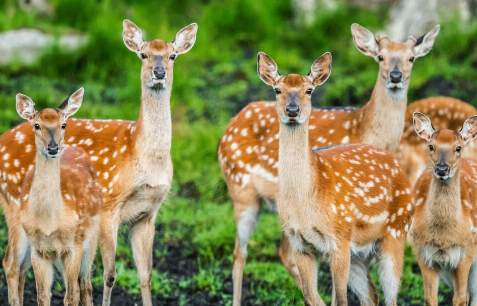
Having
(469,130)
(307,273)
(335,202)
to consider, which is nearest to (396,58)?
(469,130)

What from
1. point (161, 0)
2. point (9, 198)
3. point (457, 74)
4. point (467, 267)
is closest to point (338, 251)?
point (467, 267)

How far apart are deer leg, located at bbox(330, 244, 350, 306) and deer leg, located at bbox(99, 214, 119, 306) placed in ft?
6.41

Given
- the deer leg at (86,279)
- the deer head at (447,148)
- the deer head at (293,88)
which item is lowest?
the deer leg at (86,279)

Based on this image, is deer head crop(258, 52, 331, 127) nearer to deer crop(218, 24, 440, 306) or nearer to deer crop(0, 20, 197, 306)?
deer crop(0, 20, 197, 306)

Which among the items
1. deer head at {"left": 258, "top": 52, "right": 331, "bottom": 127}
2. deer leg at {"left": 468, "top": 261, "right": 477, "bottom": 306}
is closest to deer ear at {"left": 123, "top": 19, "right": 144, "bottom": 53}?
deer head at {"left": 258, "top": 52, "right": 331, "bottom": 127}

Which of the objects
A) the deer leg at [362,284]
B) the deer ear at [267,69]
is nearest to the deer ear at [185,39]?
the deer ear at [267,69]

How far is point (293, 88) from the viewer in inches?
288

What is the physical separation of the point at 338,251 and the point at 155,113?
80.5 inches

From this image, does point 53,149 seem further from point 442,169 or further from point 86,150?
point 442,169

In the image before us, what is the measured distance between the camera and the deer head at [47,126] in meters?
6.95

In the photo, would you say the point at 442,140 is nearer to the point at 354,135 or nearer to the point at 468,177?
the point at 468,177

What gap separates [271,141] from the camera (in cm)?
934

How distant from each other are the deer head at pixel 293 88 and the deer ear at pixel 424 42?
190 cm

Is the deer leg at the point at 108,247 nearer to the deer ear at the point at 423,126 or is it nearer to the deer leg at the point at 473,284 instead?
the deer ear at the point at 423,126
